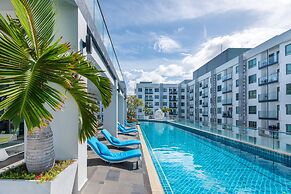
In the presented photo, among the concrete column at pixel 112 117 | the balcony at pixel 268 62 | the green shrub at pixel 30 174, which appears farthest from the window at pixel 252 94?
the green shrub at pixel 30 174

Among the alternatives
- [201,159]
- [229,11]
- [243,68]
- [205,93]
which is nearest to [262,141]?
[201,159]

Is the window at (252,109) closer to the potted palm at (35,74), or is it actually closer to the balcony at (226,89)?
the balcony at (226,89)

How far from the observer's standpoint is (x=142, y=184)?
19.4ft

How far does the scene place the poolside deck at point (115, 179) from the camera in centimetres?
528

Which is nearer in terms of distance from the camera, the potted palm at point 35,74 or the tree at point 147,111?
the potted palm at point 35,74

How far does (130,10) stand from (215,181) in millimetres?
8214

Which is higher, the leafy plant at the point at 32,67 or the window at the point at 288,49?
the window at the point at 288,49

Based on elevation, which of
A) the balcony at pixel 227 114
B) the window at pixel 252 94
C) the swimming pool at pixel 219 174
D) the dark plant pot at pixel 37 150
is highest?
the window at pixel 252 94

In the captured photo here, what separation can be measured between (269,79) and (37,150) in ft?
87.5

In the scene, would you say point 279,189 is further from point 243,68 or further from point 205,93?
point 205,93

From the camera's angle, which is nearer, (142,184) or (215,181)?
(142,184)

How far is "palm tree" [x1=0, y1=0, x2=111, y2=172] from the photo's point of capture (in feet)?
8.86

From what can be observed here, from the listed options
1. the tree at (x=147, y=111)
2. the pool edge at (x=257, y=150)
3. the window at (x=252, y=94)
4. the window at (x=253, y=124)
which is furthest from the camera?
the tree at (x=147, y=111)

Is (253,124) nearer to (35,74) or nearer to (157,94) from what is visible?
(35,74)
